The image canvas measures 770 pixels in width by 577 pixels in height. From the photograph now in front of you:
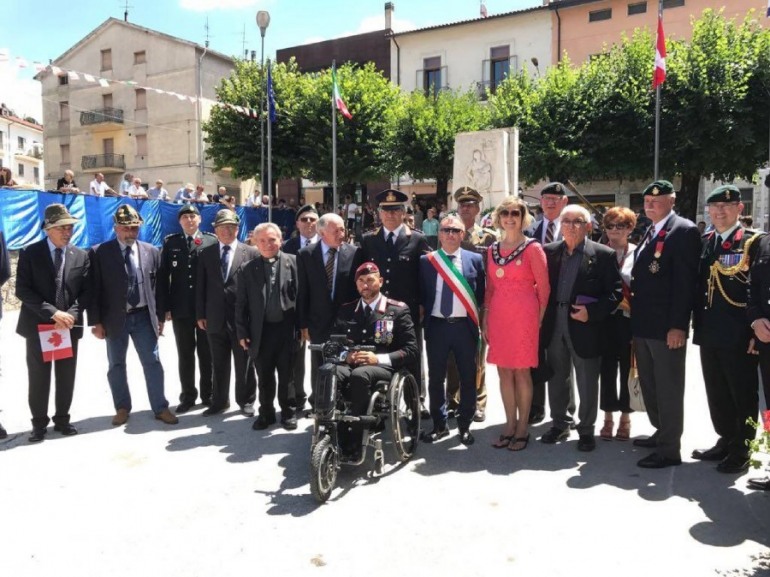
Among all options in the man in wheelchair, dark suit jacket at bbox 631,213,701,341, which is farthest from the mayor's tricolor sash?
dark suit jacket at bbox 631,213,701,341

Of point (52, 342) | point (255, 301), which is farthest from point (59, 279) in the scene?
point (255, 301)

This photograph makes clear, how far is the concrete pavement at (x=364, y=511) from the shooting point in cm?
323

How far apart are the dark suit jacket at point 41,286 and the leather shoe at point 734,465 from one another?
537 centimetres

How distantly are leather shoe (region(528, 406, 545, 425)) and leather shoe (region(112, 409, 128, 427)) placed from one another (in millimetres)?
3785

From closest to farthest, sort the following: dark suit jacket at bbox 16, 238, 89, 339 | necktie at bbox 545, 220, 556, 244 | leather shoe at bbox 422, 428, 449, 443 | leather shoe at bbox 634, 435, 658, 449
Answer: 1. leather shoe at bbox 634, 435, 658, 449
2. leather shoe at bbox 422, 428, 449, 443
3. dark suit jacket at bbox 16, 238, 89, 339
4. necktie at bbox 545, 220, 556, 244

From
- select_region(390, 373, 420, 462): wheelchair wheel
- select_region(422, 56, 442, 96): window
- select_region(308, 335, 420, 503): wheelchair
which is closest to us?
select_region(308, 335, 420, 503): wheelchair

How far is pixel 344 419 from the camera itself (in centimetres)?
415

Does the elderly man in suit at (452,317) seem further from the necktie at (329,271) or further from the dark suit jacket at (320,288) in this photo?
the necktie at (329,271)

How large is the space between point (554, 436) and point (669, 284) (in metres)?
1.56

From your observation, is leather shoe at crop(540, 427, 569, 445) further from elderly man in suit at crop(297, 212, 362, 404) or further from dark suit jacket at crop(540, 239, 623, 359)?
elderly man in suit at crop(297, 212, 362, 404)

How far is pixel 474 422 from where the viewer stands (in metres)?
5.74

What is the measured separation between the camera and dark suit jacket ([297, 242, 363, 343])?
538cm

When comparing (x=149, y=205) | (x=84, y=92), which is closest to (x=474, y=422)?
(x=149, y=205)

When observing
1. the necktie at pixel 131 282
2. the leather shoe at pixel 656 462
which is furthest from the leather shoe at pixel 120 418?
the leather shoe at pixel 656 462
